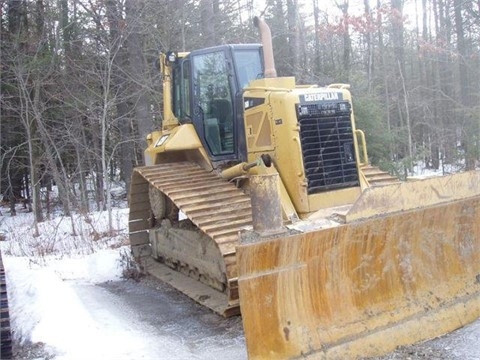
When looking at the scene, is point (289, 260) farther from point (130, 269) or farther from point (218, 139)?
point (130, 269)

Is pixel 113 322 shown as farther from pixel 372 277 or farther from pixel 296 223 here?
pixel 372 277

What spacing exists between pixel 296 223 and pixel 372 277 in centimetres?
76

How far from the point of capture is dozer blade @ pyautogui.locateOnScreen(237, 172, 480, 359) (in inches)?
155

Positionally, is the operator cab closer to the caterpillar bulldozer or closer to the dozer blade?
the caterpillar bulldozer

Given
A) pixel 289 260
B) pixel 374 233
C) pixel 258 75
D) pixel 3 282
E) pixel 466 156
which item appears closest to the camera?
pixel 289 260

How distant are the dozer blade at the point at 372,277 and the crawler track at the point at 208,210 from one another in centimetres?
100

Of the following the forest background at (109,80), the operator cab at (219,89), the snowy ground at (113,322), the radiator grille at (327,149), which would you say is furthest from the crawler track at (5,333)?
the forest background at (109,80)

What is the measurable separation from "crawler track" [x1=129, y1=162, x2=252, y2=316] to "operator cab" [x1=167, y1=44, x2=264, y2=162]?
0.42m

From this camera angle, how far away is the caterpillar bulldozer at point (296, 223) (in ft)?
13.3

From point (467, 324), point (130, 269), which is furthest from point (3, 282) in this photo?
point (467, 324)

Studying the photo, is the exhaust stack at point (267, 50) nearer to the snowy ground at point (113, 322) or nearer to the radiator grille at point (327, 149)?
the radiator grille at point (327, 149)

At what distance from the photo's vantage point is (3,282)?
619cm

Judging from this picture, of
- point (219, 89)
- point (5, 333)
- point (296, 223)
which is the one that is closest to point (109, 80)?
point (219, 89)

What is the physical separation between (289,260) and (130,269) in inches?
164
